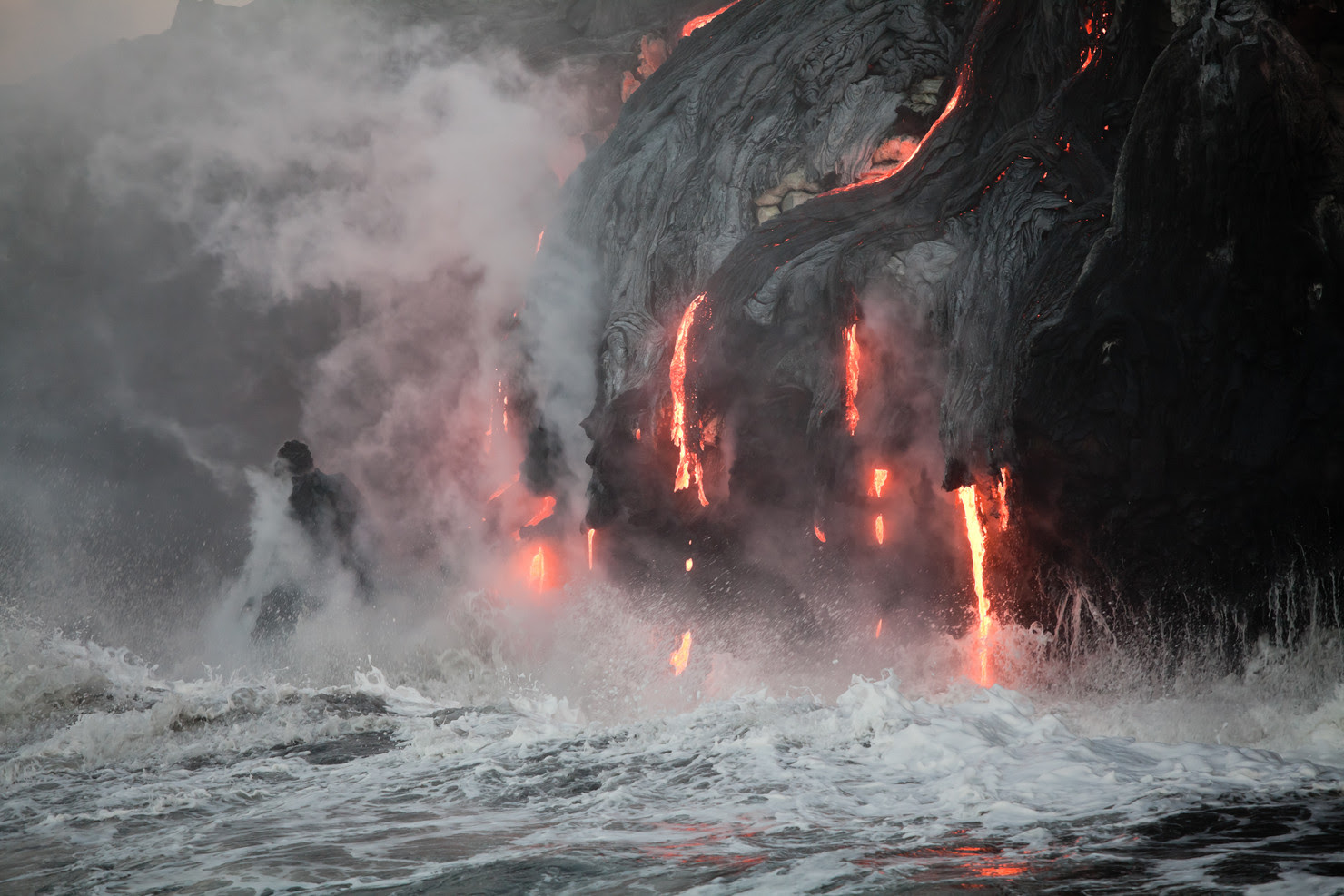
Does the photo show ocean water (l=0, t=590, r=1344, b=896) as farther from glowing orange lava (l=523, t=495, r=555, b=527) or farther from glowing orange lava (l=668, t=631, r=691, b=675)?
glowing orange lava (l=523, t=495, r=555, b=527)

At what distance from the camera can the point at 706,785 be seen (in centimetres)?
698

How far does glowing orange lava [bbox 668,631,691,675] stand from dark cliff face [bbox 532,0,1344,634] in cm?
195

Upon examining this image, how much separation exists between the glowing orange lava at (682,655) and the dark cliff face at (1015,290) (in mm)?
1946

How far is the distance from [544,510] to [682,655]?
533cm

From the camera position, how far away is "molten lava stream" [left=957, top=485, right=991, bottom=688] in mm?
11766

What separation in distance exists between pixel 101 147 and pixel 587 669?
65.3 ft

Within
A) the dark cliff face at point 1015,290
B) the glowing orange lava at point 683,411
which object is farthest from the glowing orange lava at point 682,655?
the glowing orange lava at point 683,411

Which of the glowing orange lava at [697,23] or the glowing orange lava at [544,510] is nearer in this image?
the glowing orange lava at [544,510]

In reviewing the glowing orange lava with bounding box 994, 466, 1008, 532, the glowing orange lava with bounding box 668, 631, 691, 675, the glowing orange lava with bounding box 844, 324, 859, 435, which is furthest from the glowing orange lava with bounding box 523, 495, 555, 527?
the glowing orange lava with bounding box 994, 466, 1008, 532

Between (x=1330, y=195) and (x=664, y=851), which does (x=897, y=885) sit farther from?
(x=1330, y=195)

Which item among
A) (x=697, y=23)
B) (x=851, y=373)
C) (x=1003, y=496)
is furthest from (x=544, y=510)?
(x=697, y=23)

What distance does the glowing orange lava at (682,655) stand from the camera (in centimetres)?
1591

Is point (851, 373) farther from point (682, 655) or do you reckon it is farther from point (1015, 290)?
point (682, 655)

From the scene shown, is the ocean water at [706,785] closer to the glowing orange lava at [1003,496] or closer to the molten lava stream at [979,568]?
the molten lava stream at [979,568]
